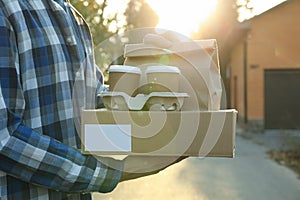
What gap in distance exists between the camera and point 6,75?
138cm

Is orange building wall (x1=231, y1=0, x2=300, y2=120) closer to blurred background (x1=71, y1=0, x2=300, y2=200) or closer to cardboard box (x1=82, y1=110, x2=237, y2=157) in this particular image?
blurred background (x1=71, y1=0, x2=300, y2=200)

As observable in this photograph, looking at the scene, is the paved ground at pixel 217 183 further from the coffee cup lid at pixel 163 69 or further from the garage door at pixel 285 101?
the garage door at pixel 285 101

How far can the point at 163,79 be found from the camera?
4.69 ft

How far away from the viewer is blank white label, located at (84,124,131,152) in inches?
53.9

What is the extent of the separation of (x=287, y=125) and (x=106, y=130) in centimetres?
1681

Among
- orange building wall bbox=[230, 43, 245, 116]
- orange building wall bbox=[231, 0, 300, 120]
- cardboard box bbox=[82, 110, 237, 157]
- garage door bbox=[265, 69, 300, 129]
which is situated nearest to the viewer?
cardboard box bbox=[82, 110, 237, 157]

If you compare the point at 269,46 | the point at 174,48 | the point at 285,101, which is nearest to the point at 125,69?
the point at 174,48

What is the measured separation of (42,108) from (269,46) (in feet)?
56.1

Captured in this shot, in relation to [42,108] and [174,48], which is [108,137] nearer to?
[42,108]

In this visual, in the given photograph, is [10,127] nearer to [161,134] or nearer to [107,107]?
[107,107]

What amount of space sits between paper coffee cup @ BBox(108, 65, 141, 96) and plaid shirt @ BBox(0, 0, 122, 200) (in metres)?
0.17

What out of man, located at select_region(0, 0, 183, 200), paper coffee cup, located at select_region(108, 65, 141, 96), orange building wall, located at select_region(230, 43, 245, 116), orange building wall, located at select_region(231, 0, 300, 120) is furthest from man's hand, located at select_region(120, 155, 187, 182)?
orange building wall, located at select_region(230, 43, 245, 116)

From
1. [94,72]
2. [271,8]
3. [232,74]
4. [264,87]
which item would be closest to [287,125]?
[264,87]

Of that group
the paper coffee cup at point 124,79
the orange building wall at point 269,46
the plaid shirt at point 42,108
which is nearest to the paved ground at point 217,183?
the plaid shirt at point 42,108
